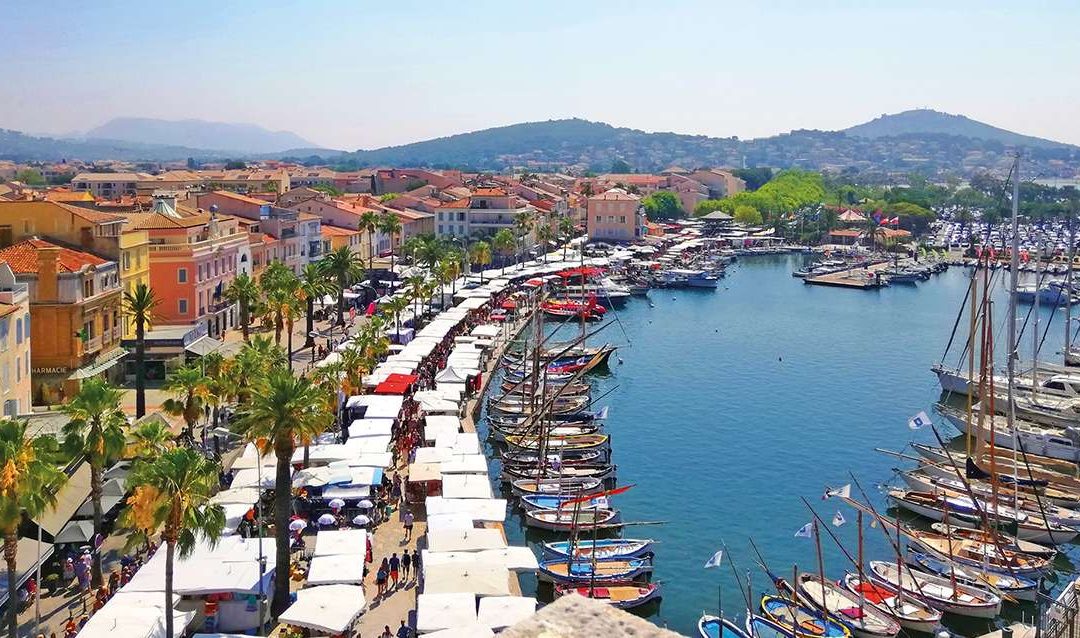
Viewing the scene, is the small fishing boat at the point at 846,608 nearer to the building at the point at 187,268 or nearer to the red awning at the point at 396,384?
the red awning at the point at 396,384

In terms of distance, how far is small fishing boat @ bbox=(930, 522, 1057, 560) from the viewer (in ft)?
124

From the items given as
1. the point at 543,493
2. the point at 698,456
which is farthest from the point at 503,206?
the point at 543,493

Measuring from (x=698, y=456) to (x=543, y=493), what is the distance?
1224 centimetres

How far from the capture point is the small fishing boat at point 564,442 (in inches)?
1959

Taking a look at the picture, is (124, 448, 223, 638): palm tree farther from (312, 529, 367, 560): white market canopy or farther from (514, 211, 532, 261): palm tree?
(514, 211, 532, 261): palm tree

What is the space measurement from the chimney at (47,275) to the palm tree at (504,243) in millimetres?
70339

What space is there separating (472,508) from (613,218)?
122 m

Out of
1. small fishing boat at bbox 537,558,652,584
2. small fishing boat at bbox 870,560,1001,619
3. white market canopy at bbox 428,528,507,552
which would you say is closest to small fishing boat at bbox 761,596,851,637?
small fishing boat at bbox 870,560,1001,619

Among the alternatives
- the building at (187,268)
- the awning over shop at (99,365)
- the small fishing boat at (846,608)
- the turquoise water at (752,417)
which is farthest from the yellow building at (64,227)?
the small fishing boat at (846,608)

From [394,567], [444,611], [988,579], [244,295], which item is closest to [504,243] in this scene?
[244,295]

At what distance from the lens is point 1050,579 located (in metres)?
38.2

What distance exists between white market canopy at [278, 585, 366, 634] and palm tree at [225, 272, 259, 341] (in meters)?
38.4

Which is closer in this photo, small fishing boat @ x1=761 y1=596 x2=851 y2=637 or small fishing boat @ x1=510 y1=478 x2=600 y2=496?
small fishing boat @ x1=761 y1=596 x2=851 y2=637

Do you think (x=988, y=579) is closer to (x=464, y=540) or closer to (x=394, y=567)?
(x=464, y=540)
